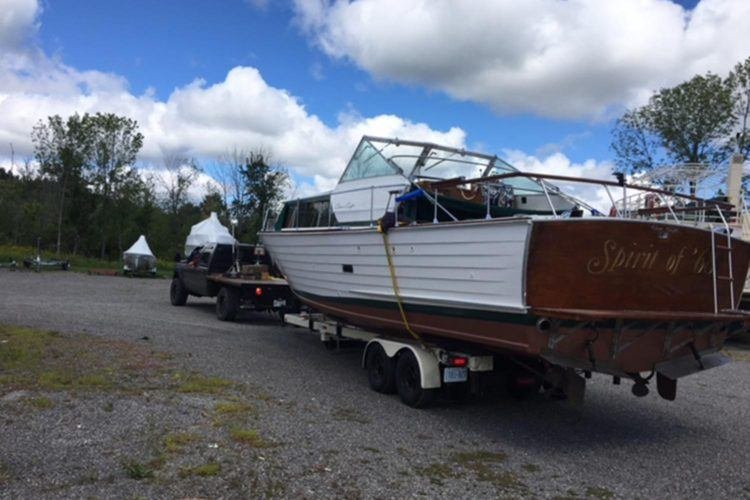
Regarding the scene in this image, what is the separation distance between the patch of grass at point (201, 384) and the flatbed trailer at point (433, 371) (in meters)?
1.76

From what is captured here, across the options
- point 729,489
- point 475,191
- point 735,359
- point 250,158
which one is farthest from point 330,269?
point 250,158

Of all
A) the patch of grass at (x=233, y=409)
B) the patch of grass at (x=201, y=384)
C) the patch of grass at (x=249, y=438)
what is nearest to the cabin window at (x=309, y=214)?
the patch of grass at (x=201, y=384)

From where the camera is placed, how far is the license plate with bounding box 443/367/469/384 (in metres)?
6.75

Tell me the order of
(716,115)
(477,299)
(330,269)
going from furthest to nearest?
1. (716,115)
2. (330,269)
3. (477,299)

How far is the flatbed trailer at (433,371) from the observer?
6.71 meters

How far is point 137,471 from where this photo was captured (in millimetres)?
4508

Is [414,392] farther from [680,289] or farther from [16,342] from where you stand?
[16,342]

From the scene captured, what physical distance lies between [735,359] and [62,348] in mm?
11440

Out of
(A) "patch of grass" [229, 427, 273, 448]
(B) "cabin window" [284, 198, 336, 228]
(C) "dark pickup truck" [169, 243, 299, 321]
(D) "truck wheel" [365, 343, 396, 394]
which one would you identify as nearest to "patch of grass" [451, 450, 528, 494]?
(A) "patch of grass" [229, 427, 273, 448]

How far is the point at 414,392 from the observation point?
7.02 metres

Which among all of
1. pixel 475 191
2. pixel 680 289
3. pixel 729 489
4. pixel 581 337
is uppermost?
pixel 475 191

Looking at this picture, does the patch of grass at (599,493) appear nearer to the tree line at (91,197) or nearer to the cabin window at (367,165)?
the cabin window at (367,165)

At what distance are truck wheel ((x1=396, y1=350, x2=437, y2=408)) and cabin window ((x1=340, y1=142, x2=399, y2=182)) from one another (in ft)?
7.95

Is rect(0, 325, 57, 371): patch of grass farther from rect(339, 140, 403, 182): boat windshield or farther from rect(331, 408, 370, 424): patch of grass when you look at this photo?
rect(339, 140, 403, 182): boat windshield
